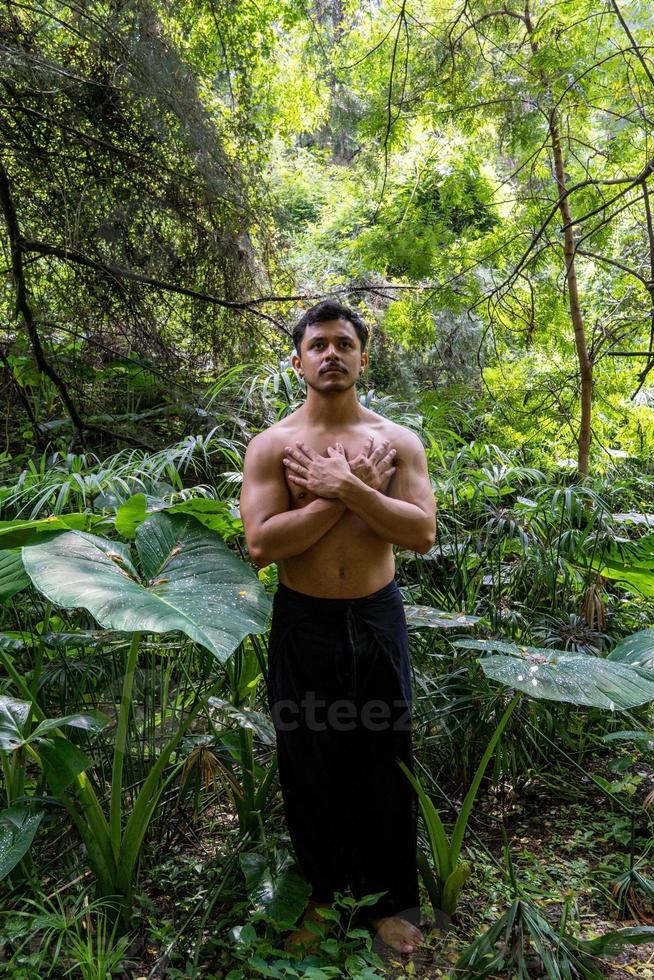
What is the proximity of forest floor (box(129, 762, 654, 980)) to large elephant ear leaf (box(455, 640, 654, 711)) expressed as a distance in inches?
23.5

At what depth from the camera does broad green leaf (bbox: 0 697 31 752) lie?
1.75m

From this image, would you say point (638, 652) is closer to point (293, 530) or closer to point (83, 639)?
point (293, 530)

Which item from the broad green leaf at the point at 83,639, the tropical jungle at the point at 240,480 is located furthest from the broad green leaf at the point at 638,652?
the broad green leaf at the point at 83,639

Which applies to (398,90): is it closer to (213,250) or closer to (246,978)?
(213,250)

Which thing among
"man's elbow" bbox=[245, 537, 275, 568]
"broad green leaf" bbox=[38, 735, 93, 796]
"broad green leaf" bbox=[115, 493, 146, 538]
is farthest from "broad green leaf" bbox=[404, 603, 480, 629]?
"broad green leaf" bbox=[38, 735, 93, 796]

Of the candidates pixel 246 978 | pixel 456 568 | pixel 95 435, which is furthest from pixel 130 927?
pixel 95 435

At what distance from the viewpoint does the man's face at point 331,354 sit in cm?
201

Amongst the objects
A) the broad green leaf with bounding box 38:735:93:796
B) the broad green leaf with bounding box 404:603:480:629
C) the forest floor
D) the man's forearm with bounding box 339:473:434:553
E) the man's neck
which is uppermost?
the man's neck

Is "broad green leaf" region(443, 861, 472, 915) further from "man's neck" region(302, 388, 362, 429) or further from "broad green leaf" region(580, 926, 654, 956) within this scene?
"man's neck" region(302, 388, 362, 429)

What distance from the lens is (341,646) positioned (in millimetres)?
1983

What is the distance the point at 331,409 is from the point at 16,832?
132cm

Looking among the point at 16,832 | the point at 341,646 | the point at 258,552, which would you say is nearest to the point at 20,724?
the point at 16,832

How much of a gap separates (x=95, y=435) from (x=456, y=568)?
8.66 feet

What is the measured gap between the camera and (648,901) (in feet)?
7.30
